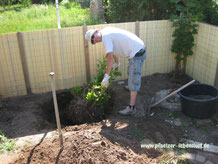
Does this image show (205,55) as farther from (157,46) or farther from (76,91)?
(76,91)

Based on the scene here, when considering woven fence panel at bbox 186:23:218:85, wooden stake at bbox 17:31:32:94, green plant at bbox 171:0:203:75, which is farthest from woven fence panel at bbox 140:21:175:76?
wooden stake at bbox 17:31:32:94

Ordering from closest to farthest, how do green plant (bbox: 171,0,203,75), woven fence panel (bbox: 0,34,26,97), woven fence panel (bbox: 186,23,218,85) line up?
woven fence panel (bbox: 0,34,26,97) → woven fence panel (bbox: 186,23,218,85) → green plant (bbox: 171,0,203,75)

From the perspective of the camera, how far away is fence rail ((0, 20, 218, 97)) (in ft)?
16.1

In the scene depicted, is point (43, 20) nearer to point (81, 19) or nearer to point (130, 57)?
point (81, 19)

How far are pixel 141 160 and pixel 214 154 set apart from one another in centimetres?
116

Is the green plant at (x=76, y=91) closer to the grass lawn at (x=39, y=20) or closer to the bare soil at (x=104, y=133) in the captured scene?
the bare soil at (x=104, y=133)

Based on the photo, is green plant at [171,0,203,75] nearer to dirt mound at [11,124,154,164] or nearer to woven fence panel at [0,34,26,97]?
dirt mound at [11,124,154,164]

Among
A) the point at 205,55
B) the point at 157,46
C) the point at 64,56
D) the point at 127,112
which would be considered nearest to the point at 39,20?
the point at 64,56

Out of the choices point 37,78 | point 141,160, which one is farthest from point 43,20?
point 141,160

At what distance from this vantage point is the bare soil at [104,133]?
3.22 meters

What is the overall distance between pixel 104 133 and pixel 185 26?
3.40 meters

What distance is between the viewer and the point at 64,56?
5230mm

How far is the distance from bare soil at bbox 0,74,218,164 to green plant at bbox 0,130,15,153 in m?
0.12

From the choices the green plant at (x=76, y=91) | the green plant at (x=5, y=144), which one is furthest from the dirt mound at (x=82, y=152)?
the green plant at (x=76, y=91)
